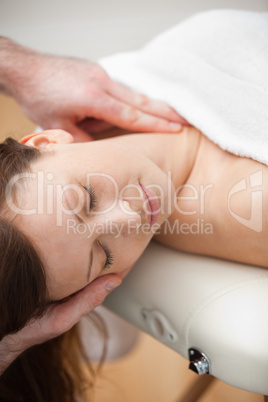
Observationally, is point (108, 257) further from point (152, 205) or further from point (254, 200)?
point (254, 200)

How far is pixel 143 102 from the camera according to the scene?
1231 millimetres

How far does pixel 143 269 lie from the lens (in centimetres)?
111

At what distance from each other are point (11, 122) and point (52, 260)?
662 mm

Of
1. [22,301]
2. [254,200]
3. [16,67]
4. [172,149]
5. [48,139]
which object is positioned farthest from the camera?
[16,67]

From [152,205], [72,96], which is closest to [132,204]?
[152,205]

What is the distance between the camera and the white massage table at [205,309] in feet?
2.95

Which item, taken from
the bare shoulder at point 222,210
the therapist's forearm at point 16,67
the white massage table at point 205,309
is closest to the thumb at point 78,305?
the white massage table at point 205,309

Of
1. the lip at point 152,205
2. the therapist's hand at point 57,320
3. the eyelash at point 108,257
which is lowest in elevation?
the therapist's hand at point 57,320

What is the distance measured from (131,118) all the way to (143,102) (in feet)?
0.19

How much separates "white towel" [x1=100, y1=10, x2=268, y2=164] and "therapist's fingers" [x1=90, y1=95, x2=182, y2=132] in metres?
0.06

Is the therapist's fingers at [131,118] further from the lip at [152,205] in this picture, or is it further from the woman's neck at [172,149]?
the lip at [152,205]

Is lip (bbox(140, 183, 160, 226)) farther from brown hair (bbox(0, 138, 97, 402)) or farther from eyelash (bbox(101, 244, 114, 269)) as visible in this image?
brown hair (bbox(0, 138, 97, 402))

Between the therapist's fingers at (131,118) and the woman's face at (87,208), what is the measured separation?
0.20 meters

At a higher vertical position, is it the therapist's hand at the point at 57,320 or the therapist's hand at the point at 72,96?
→ the therapist's hand at the point at 72,96
